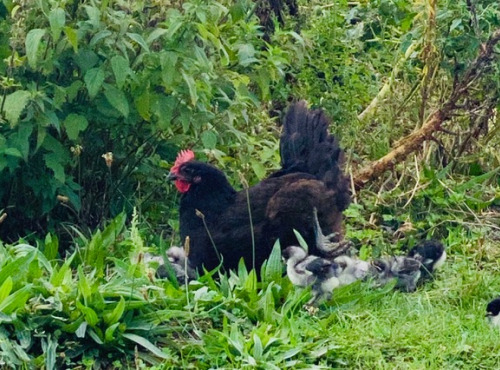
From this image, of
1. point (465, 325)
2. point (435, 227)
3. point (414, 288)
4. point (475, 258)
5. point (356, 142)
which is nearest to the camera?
point (465, 325)

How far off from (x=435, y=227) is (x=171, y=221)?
1.83m

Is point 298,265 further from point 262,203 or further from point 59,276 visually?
point 59,276

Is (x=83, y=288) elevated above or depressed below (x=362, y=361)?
above

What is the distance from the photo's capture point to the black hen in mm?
6324

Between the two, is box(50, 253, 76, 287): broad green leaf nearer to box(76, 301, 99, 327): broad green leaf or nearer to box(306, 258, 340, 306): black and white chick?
box(76, 301, 99, 327): broad green leaf

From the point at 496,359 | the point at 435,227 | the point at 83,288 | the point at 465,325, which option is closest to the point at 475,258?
the point at 435,227

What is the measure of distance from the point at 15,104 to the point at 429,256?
2638 millimetres

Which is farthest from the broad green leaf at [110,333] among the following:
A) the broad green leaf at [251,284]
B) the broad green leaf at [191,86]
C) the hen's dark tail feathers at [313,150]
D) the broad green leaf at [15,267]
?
the hen's dark tail feathers at [313,150]

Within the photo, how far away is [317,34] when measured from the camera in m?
7.86

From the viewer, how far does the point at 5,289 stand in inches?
197

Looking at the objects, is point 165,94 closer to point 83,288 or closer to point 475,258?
point 83,288

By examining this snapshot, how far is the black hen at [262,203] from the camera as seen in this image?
20.7 ft

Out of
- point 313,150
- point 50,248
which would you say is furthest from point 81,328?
point 313,150

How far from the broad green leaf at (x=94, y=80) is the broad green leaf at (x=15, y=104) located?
0.34 meters
